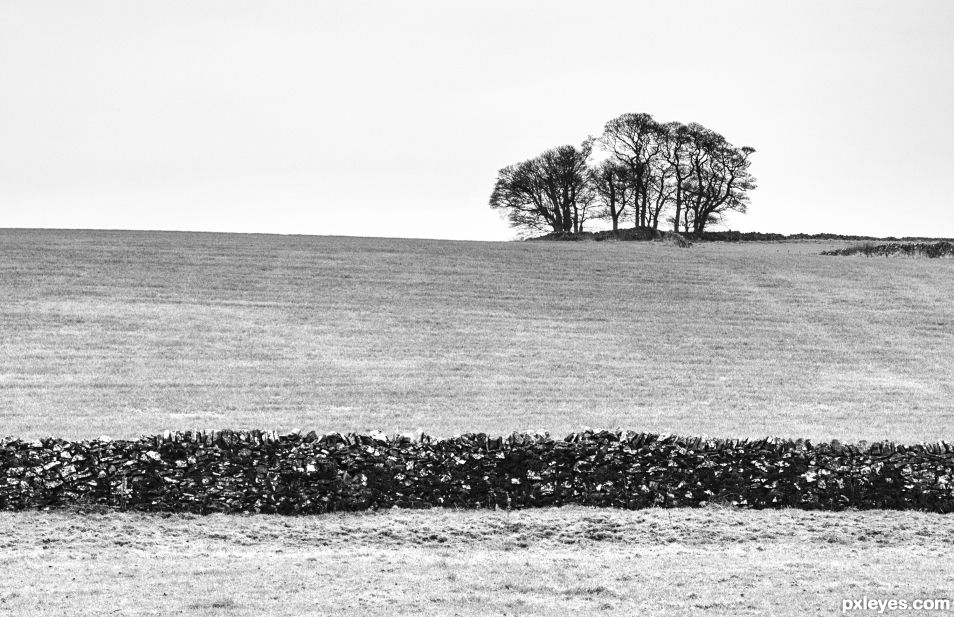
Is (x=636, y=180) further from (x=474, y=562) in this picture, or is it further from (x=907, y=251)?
(x=474, y=562)

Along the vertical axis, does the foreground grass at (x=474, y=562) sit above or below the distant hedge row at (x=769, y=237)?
below

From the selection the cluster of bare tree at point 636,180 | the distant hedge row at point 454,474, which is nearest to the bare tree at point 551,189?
the cluster of bare tree at point 636,180

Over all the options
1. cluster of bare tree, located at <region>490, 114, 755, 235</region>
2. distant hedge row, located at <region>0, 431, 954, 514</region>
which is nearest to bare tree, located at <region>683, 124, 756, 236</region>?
cluster of bare tree, located at <region>490, 114, 755, 235</region>

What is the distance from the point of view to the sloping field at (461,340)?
16.2 meters

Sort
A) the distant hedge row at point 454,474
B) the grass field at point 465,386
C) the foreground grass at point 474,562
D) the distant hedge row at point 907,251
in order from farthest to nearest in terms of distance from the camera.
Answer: the distant hedge row at point 907,251 → the distant hedge row at point 454,474 → the grass field at point 465,386 → the foreground grass at point 474,562

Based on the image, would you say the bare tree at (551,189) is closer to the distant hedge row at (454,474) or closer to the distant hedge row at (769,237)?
the distant hedge row at (769,237)

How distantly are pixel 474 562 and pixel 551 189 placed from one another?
50.1 m

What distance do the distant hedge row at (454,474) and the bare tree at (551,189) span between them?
46673mm

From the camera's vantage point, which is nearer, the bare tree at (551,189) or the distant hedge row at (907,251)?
the distant hedge row at (907,251)

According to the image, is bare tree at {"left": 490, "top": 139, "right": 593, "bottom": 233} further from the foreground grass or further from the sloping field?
the foreground grass

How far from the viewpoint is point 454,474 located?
1002 centimetres

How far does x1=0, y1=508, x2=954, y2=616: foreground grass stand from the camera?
6855 millimetres

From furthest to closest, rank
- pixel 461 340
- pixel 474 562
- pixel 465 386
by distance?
pixel 461 340 < pixel 465 386 < pixel 474 562

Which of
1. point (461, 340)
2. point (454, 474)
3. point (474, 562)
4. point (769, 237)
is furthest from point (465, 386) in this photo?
point (769, 237)
